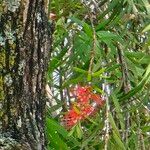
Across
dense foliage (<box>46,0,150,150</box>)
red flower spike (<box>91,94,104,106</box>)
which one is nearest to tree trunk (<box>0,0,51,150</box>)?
dense foliage (<box>46,0,150,150</box>)

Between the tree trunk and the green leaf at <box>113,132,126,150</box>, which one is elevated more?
the tree trunk

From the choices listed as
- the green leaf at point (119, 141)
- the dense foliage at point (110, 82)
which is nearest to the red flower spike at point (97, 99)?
the dense foliage at point (110, 82)

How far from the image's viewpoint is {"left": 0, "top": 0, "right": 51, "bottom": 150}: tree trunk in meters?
0.98

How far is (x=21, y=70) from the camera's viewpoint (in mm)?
988

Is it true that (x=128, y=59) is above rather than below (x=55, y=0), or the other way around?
below

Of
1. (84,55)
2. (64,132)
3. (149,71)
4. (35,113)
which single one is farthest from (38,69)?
(84,55)

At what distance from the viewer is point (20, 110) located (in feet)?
3.27

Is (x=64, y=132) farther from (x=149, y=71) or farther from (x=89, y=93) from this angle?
(x=149, y=71)

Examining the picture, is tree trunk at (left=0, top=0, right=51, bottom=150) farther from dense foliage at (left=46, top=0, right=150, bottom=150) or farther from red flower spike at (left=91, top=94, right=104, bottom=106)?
red flower spike at (left=91, top=94, right=104, bottom=106)

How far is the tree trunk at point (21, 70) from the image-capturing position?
3.20 ft

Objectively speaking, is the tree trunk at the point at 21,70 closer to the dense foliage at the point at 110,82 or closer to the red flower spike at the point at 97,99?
the dense foliage at the point at 110,82

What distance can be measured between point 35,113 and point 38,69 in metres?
0.09

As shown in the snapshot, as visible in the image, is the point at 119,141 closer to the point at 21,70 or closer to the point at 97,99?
the point at 97,99

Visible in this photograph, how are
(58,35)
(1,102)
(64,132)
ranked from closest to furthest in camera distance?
(1,102)
(64,132)
(58,35)
